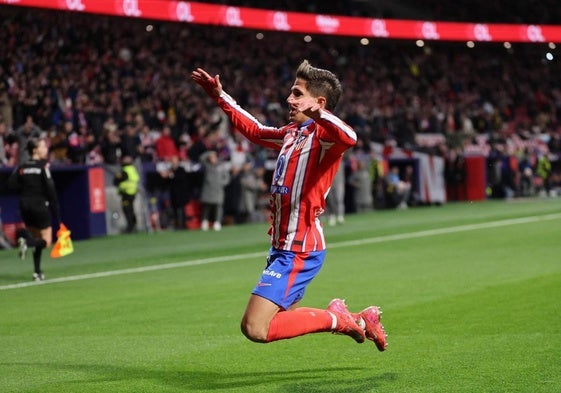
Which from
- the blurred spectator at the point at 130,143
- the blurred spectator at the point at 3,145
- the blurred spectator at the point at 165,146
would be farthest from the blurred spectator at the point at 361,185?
the blurred spectator at the point at 3,145

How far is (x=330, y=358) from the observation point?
29.3 feet

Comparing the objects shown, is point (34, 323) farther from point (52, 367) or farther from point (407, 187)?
point (407, 187)

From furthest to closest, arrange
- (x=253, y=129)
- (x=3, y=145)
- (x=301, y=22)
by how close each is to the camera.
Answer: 1. (x=301, y=22)
2. (x=3, y=145)
3. (x=253, y=129)

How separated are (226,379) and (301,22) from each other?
33.3 meters

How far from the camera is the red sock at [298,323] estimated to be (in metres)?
7.34

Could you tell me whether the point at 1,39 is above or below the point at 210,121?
above

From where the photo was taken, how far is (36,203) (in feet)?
53.8

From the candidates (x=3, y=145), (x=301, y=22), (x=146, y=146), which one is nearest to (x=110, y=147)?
(x=146, y=146)

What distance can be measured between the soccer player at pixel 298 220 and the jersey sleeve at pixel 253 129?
41 centimetres

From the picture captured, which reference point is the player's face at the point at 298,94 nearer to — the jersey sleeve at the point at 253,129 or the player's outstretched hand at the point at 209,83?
the jersey sleeve at the point at 253,129

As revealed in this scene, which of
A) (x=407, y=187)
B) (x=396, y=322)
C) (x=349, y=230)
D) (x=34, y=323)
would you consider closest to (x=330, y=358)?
(x=396, y=322)

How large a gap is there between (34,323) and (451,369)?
204 inches

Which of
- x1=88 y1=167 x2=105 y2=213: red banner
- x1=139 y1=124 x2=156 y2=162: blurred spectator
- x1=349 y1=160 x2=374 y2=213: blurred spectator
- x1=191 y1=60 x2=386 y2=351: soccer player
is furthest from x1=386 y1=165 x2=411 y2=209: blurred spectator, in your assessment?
x1=191 y1=60 x2=386 y2=351: soccer player

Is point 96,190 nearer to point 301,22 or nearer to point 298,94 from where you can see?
point 301,22
